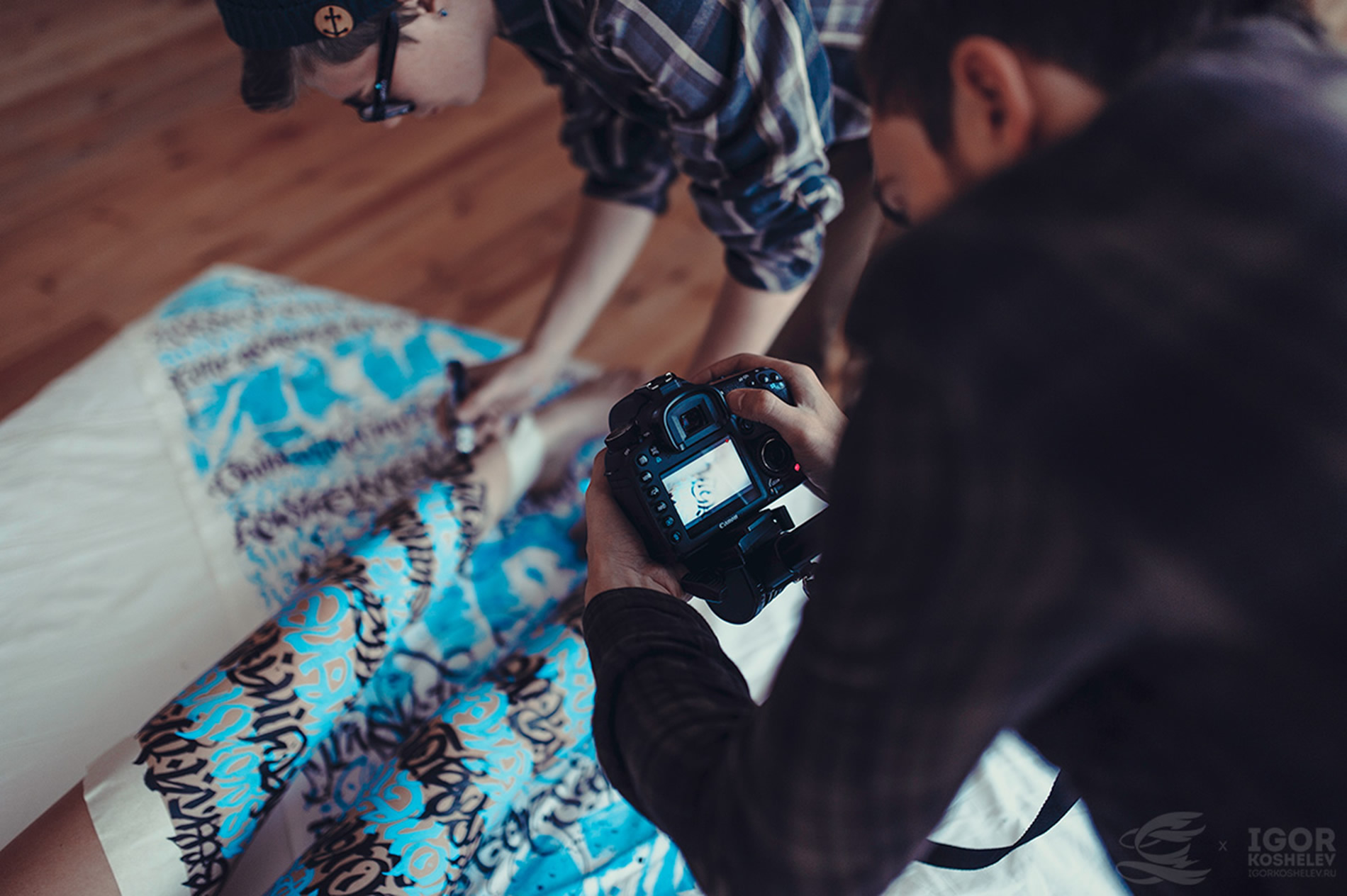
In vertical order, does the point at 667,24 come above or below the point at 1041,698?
above

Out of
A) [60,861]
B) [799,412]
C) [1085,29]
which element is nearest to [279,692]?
A: [60,861]

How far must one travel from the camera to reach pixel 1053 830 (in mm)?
756

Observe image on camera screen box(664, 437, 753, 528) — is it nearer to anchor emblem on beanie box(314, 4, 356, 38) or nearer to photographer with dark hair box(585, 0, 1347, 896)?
photographer with dark hair box(585, 0, 1347, 896)

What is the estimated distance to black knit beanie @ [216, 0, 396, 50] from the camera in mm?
668

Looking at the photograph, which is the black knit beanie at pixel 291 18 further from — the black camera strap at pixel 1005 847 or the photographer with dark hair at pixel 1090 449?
the black camera strap at pixel 1005 847

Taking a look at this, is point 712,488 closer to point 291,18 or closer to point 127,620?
point 291,18

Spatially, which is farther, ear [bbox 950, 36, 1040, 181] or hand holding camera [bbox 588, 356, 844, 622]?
hand holding camera [bbox 588, 356, 844, 622]

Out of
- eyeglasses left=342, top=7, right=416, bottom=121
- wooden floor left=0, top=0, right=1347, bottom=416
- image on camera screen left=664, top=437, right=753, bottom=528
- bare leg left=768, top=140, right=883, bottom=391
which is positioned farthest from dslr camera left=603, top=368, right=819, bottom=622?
wooden floor left=0, top=0, right=1347, bottom=416

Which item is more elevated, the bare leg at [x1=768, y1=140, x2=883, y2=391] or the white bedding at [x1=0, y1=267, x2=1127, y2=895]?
the bare leg at [x1=768, y1=140, x2=883, y2=391]

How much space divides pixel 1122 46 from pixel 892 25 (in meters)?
0.12

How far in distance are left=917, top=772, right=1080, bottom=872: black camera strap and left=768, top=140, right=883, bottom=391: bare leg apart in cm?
66

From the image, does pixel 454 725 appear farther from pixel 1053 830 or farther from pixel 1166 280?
pixel 1166 280

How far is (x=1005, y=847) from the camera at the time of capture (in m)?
0.65

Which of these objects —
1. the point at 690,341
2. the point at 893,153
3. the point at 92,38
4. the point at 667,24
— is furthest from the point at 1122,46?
the point at 92,38
